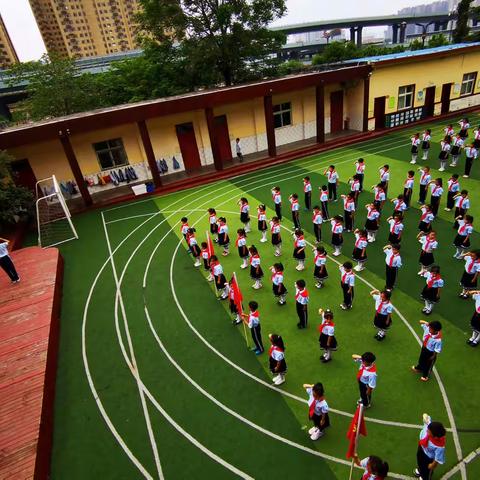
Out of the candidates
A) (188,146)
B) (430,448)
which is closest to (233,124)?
(188,146)

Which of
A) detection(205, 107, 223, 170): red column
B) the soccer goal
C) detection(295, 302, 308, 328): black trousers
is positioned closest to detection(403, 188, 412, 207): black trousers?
detection(295, 302, 308, 328): black trousers

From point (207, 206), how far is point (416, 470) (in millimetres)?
13353

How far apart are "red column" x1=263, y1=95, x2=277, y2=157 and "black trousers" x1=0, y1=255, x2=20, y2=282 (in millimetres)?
15151

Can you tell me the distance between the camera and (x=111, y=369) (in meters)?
8.40

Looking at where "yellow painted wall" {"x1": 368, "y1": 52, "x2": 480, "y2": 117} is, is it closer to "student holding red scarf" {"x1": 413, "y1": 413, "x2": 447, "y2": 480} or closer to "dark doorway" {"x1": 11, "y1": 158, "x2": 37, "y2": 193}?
"dark doorway" {"x1": 11, "y1": 158, "x2": 37, "y2": 193}

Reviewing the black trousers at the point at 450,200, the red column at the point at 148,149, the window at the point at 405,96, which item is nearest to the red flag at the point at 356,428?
the black trousers at the point at 450,200

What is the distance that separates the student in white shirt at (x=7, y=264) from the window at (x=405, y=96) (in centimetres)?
2445

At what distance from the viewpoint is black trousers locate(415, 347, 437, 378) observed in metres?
6.61

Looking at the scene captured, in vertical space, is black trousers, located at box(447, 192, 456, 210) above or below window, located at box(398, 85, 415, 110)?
below

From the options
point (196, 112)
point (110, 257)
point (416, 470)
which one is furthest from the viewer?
point (196, 112)

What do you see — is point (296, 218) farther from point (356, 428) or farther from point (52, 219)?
point (52, 219)

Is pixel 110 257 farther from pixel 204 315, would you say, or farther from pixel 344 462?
pixel 344 462

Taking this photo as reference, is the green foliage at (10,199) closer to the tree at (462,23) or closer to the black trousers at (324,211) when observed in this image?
the black trousers at (324,211)

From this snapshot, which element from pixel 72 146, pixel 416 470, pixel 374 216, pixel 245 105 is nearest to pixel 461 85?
pixel 245 105
